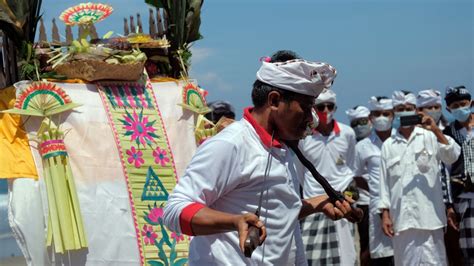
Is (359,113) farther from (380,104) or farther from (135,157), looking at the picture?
(135,157)

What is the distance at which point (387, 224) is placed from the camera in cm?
1009

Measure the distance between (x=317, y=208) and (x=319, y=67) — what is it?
670mm

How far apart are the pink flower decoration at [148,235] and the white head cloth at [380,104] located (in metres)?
6.11

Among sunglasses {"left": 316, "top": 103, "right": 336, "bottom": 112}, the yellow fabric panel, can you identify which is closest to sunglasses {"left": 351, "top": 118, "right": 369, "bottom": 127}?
sunglasses {"left": 316, "top": 103, "right": 336, "bottom": 112}

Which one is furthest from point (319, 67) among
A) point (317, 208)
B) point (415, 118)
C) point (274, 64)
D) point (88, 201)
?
point (415, 118)

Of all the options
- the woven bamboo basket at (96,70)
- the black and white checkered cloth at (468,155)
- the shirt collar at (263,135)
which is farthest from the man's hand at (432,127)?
the shirt collar at (263,135)

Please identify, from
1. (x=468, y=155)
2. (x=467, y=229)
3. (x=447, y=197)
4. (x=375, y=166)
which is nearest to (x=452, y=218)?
(x=447, y=197)

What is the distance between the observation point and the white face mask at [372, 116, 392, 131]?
1257 centimetres

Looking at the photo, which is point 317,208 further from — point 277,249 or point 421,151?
point 421,151

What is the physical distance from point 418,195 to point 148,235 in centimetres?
358

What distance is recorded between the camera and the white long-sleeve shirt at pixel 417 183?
9.75m

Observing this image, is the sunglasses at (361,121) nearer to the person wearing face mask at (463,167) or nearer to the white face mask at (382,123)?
the white face mask at (382,123)

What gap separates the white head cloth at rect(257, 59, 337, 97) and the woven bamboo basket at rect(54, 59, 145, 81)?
9.61 ft

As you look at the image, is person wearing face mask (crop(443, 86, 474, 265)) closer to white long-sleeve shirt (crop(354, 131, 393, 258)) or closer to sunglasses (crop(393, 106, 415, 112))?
sunglasses (crop(393, 106, 415, 112))
